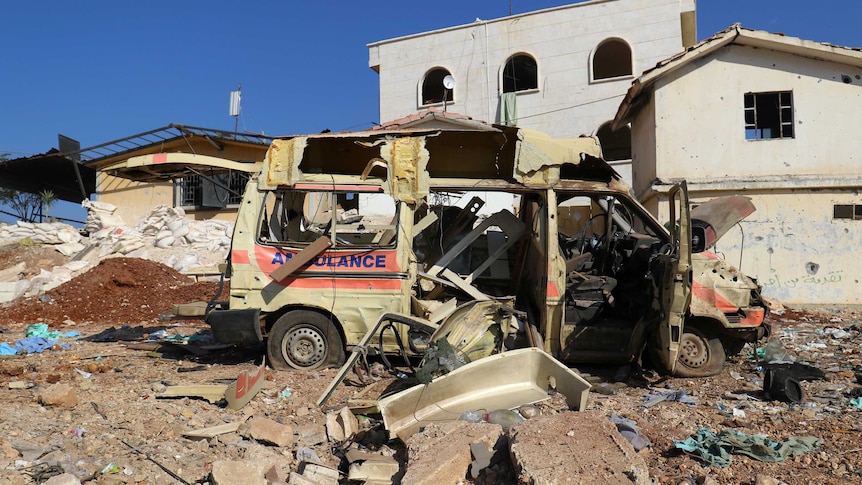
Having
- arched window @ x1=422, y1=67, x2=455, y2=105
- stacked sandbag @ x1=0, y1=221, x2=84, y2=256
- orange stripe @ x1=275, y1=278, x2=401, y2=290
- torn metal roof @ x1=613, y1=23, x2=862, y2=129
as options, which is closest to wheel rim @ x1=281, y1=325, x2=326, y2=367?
orange stripe @ x1=275, y1=278, x2=401, y2=290

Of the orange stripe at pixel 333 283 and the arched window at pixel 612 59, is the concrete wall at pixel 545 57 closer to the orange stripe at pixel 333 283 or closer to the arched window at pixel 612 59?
the arched window at pixel 612 59

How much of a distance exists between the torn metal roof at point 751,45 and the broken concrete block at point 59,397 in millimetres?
11647

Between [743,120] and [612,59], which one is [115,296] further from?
[612,59]

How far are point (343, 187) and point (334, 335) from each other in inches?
59.7

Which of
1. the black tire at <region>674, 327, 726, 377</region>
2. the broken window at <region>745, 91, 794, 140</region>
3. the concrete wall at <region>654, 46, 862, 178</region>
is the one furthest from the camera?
the broken window at <region>745, 91, 794, 140</region>

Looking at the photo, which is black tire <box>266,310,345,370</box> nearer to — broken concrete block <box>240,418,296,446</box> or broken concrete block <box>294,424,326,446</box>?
broken concrete block <box>294,424,326,446</box>

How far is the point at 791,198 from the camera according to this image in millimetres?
11742

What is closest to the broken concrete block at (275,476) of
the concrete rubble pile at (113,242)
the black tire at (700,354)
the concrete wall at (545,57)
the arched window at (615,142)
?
the black tire at (700,354)

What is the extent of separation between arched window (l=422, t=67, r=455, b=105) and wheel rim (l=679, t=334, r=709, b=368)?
696 inches

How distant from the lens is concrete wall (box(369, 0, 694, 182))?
771 inches

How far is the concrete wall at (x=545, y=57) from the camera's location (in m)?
19.6

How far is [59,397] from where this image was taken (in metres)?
4.45

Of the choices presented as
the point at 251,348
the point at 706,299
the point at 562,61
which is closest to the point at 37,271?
the point at 251,348

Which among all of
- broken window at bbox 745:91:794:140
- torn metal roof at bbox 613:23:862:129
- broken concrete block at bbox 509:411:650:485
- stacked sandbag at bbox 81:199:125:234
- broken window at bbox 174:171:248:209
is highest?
torn metal roof at bbox 613:23:862:129
